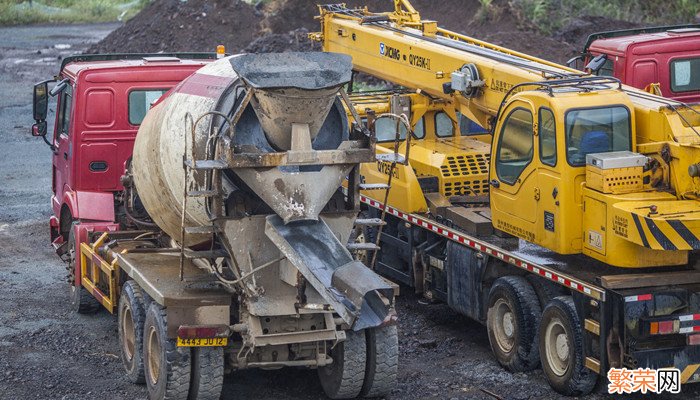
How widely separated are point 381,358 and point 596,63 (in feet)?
20.9

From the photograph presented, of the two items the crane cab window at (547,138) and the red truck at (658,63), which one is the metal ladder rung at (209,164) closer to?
the crane cab window at (547,138)

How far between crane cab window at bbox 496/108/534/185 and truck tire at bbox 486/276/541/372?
102 centimetres

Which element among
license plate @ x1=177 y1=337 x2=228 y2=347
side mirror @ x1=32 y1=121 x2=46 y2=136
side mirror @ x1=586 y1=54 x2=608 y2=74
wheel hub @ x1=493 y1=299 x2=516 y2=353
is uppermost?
side mirror @ x1=586 y1=54 x2=608 y2=74

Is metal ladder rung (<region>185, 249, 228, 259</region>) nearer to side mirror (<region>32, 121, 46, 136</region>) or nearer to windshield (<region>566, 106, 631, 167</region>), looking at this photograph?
windshield (<region>566, 106, 631, 167</region>)

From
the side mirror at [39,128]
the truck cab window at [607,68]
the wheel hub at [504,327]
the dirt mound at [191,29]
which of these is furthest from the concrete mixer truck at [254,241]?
the dirt mound at [191,29]

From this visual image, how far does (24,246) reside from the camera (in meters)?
17.0

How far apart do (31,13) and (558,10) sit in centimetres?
2452

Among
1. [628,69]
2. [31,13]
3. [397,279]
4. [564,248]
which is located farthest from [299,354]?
[31,13]

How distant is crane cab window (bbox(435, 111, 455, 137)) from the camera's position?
49.0ft

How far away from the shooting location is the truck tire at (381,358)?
1049 cm

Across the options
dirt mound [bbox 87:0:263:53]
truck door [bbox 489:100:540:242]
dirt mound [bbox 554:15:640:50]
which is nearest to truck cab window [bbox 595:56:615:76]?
truck door [bbox 489:100:540:242]

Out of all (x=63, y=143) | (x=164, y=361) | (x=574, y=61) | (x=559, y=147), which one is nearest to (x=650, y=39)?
(x=574, y=61)

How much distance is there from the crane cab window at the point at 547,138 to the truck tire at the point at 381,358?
Result: 2.06 meters

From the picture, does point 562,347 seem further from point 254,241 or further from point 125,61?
point 125,61
